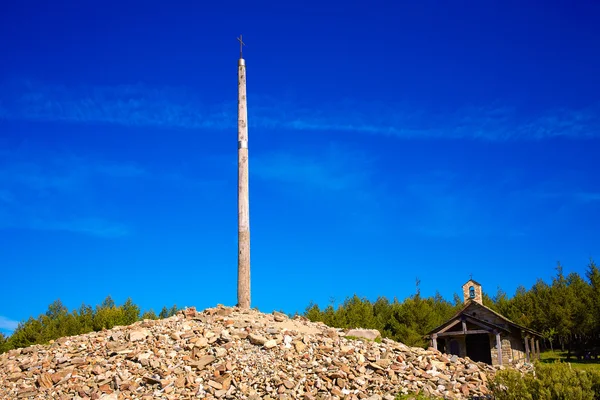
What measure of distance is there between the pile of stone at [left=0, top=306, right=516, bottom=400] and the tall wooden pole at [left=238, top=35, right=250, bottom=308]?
202 centimetres

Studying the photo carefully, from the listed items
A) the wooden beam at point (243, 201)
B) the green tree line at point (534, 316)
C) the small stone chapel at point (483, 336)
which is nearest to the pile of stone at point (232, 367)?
the wooden beam at point (243, 201)

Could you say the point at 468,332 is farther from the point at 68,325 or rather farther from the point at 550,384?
the point at 68,325

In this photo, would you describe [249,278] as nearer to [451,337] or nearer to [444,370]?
[444,370]

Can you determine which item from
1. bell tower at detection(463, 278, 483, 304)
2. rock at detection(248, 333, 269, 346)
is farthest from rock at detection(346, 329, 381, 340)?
bell tower at detection(463, 278, 483, 304)

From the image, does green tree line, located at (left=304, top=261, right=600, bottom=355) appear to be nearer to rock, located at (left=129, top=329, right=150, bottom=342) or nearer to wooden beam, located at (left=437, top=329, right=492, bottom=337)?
wooden beam, located at (left=437, top=329, right=492, bottom=337)

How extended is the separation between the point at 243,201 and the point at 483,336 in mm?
22553

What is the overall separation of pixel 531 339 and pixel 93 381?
32.8 m

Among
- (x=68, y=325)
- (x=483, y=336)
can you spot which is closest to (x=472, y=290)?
(x=483, y=336)

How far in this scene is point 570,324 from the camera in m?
53.1

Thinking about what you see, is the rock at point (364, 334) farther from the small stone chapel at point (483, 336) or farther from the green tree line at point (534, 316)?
the green tree line at point (534, 316)

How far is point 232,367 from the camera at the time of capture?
14922 millimetres

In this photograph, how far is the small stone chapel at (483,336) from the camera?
3384 cm

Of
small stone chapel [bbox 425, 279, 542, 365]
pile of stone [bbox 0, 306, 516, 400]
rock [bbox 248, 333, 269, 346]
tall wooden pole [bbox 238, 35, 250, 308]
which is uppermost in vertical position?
tall wooden pole [bbox 238, 35, 250, 308]

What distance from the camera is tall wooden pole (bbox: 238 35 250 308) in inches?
813
